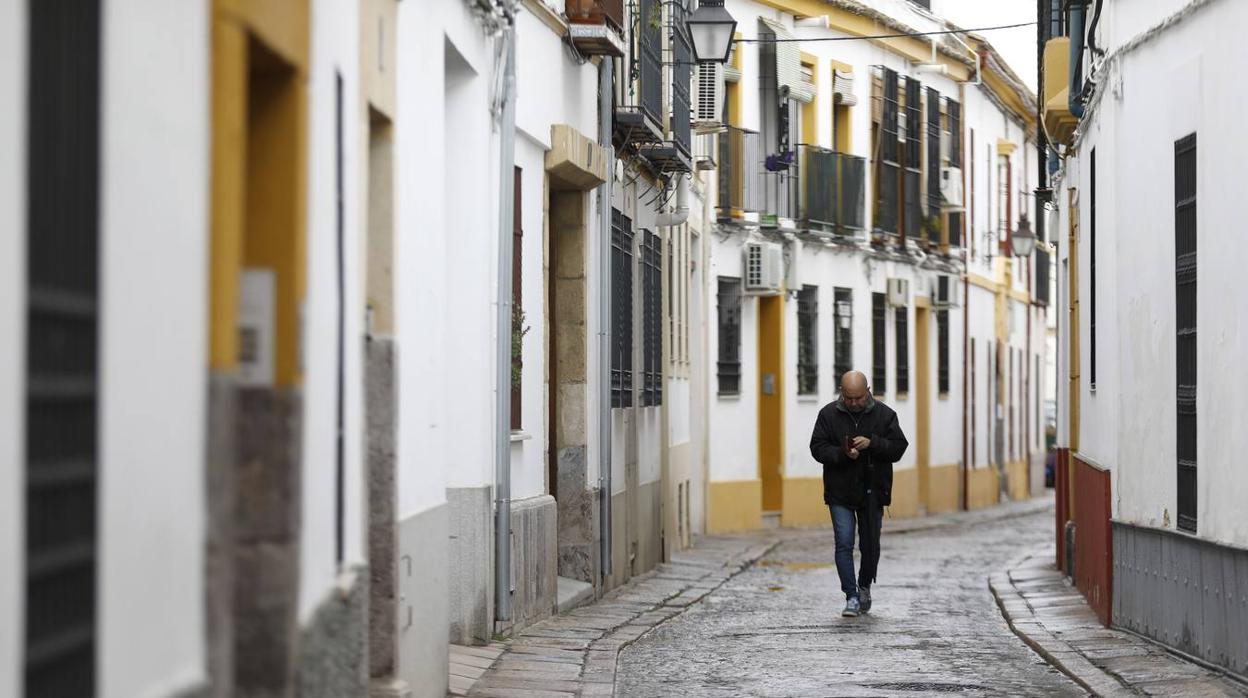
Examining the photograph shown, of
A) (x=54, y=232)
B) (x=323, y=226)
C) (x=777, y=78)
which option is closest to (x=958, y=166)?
(x=777, y=78)

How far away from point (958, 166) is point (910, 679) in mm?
25444

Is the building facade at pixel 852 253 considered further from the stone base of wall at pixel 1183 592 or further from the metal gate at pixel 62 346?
the metal gate at pixel 62 346

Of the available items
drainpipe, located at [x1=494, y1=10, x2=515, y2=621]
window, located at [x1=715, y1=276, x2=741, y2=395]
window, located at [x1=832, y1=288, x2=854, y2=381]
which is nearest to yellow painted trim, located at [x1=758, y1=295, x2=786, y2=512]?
window, located at [x1=715, y1=276, x2=741, y2=395]

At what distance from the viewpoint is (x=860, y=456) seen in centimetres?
1517

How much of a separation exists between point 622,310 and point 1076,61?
422 cm

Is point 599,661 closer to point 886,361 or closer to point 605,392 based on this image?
point 605,392

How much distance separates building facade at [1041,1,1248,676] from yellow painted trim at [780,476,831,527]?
1222 centimetres

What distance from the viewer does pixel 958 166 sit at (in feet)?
117

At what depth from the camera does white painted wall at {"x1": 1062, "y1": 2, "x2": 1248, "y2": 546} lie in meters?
11.2

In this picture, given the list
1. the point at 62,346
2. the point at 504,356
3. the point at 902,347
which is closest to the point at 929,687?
the point at 504,356

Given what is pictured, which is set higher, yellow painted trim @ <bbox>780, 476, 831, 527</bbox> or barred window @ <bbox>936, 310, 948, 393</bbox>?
barred window @ <bbox>936, 310, 948, 393</bbox>

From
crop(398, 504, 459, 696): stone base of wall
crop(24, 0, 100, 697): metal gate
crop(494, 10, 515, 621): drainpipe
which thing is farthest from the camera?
crop(494, 10, 515, 621): drainpipe

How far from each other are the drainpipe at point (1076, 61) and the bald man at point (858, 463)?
3.27 meters

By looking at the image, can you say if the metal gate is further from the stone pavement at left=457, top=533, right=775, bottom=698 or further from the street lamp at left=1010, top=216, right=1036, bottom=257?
the street lamp at left=1010, top=216, right=1036, bottom=257
